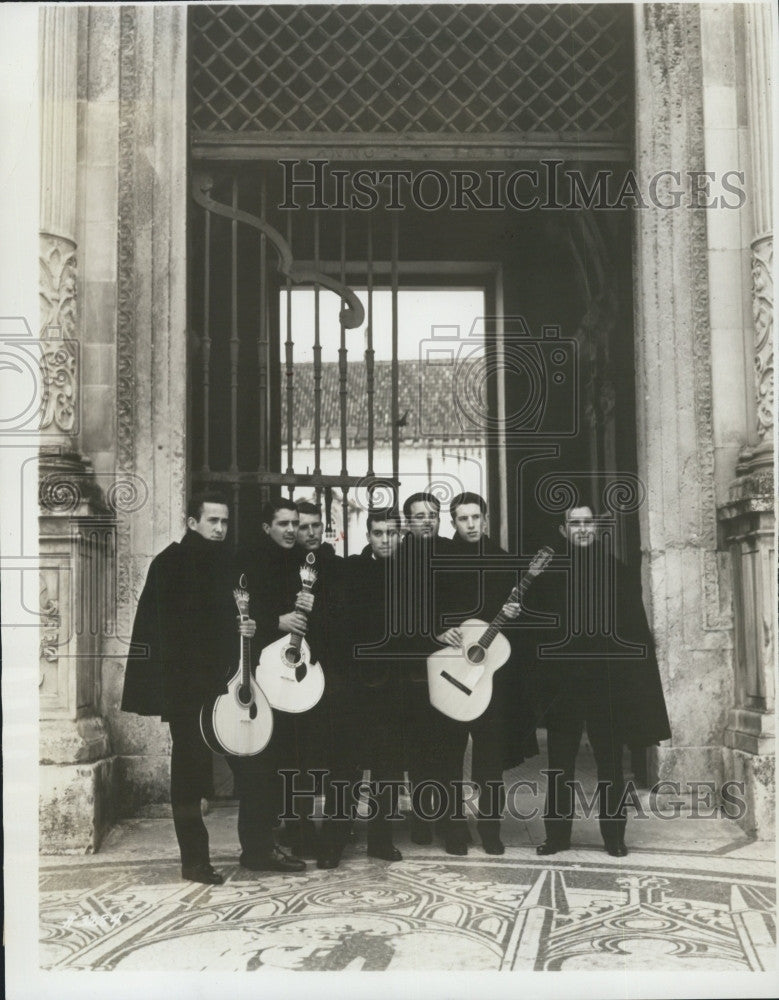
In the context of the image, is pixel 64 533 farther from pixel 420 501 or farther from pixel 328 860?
pixel 328 860

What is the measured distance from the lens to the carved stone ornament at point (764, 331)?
18.0 feet

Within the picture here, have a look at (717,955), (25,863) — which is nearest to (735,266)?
(717,955)

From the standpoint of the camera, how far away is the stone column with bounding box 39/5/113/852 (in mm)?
5199

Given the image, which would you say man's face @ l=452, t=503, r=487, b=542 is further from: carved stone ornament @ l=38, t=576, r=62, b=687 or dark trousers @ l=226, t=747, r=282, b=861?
carved stone ornament @ l=38, t=576, r=62, b=687

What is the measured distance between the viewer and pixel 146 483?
5652 millimetres

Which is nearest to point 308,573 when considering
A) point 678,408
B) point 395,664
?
point 395,664

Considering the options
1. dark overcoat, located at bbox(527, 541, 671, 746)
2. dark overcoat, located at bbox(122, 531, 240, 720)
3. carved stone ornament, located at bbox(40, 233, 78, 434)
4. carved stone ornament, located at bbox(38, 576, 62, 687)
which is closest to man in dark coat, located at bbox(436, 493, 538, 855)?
dark overcoat, located at bbox(527, 541, 671, 746)

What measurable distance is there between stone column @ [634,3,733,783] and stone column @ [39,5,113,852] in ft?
9.71

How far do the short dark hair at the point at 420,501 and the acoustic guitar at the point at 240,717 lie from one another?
98cm

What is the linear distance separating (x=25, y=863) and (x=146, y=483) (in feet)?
6.49

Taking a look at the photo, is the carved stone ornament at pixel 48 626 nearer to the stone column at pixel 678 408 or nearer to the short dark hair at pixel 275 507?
the short dark hair at pixel 275 507

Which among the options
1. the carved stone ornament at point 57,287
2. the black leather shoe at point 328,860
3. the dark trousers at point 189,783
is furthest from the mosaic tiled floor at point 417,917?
the carved stone ornament at point 57,287

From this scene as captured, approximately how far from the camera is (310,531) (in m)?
5.34

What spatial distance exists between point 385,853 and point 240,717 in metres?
0.99
